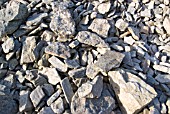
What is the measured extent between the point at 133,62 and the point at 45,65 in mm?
1235

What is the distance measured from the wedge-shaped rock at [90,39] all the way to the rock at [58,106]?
90cm

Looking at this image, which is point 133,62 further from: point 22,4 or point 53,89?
point 22,4

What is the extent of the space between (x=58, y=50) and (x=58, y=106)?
79 cm

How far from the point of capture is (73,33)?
3.63 metres

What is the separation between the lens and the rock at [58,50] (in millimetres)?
3441

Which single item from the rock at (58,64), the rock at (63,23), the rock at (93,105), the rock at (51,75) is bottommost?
the rock at (93,105)

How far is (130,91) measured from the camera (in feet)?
10.3

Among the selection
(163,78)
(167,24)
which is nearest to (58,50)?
(163,78)

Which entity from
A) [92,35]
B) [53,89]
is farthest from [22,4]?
[53,89]

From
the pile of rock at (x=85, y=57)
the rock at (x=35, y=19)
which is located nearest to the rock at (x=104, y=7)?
the pile of rock at (x=85, y=57)

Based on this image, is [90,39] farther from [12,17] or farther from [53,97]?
[12,17]

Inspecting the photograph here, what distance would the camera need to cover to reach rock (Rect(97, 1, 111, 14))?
3.94 m

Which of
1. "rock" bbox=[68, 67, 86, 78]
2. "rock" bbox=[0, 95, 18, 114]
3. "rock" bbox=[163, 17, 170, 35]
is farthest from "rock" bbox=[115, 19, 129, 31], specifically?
"rock" bbox=[0, 95, 18, 114]

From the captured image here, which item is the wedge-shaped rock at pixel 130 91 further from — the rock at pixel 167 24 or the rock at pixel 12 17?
the rock at pixel 12 17
